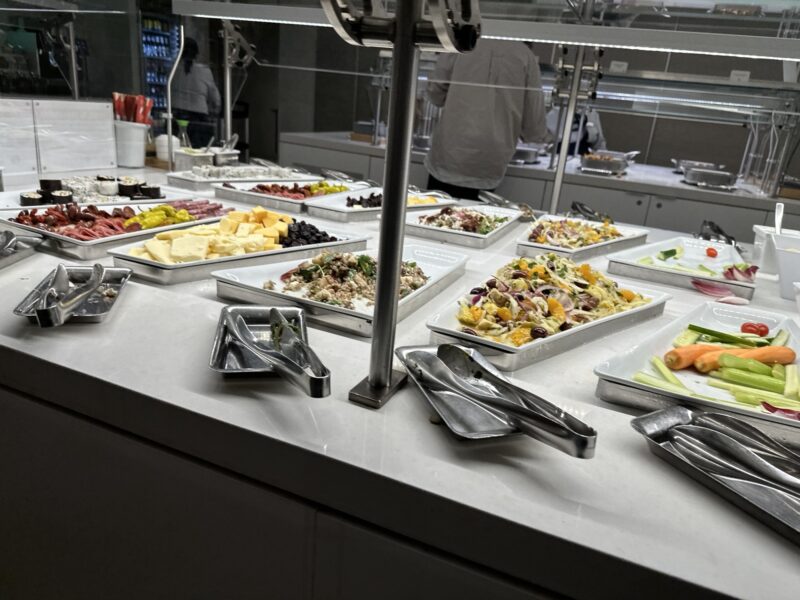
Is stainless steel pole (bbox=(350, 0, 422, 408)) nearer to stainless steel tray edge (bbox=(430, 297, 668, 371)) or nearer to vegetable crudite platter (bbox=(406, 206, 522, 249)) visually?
stainless steel tray edge (bbox=(430, 297, 668, 371))

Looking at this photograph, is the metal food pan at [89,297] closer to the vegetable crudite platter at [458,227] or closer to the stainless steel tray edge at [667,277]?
the vegetable crudite platter at [458,227]

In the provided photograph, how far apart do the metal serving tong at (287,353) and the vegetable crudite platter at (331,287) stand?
0.11 metres

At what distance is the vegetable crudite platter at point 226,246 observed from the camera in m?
1.05

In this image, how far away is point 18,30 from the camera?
7.07 ft

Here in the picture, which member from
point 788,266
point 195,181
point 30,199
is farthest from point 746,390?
point 195,181

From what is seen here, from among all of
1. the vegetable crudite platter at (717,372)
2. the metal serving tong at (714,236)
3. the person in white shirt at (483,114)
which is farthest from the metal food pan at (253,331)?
the person in white shirt at (483,114)

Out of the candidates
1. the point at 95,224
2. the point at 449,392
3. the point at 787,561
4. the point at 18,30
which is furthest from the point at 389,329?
the point at 18,30

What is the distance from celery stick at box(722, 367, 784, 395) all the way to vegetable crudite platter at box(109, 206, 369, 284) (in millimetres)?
805

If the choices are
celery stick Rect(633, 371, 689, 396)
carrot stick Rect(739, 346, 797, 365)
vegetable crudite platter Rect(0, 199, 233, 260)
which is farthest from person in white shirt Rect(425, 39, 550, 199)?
celery stick Rect(633, 371, 689, 396)

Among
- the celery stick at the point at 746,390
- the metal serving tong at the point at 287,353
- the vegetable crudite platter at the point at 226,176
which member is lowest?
the celery stick at the point at 746,390

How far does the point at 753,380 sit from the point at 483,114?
244 centimetres

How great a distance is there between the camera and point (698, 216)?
3.08 metres

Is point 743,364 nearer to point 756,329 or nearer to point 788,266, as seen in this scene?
point 756,329

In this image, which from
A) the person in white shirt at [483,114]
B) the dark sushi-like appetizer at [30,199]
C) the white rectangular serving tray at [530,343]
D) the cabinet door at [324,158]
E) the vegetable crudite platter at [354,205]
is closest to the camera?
the white rectangular serving tray at [530,343]
